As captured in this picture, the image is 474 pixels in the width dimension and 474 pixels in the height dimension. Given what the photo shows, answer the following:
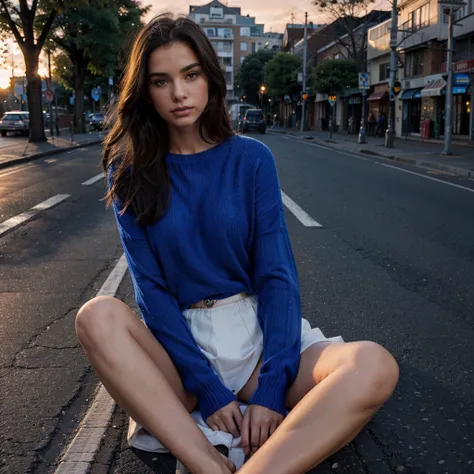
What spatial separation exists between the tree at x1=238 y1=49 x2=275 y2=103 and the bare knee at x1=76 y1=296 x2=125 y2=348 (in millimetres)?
98136

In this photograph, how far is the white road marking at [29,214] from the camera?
8.41m

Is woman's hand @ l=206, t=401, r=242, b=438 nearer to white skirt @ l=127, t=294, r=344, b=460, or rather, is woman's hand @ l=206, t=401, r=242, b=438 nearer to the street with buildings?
white skirt @ l=127, t=294, r=344, b=460

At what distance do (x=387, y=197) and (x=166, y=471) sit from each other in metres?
9.14

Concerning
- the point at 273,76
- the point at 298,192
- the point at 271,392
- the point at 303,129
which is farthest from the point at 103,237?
the point at 273,76

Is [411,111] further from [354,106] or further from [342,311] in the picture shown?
[342,311]

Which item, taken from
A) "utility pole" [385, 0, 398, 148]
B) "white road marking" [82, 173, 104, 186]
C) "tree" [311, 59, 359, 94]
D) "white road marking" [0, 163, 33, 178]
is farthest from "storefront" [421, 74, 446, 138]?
"white road marking" [82, 173, 104, 186]

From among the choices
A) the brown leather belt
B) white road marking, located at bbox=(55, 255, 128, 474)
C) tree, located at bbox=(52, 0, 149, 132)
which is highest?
tree, located at bbox=(52, 0, 149, 132)

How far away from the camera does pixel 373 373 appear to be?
84.1 inches

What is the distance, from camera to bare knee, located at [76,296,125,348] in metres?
2.28

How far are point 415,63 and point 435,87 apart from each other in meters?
7.99

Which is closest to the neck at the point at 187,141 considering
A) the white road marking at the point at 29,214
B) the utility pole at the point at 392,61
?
the white road marking at the point at 29,214

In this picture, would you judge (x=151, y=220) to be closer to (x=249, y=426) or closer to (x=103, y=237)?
(x=249, y=426)

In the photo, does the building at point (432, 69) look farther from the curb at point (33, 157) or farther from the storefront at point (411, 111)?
the curb at point (33, 157)

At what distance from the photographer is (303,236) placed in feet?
24.1
